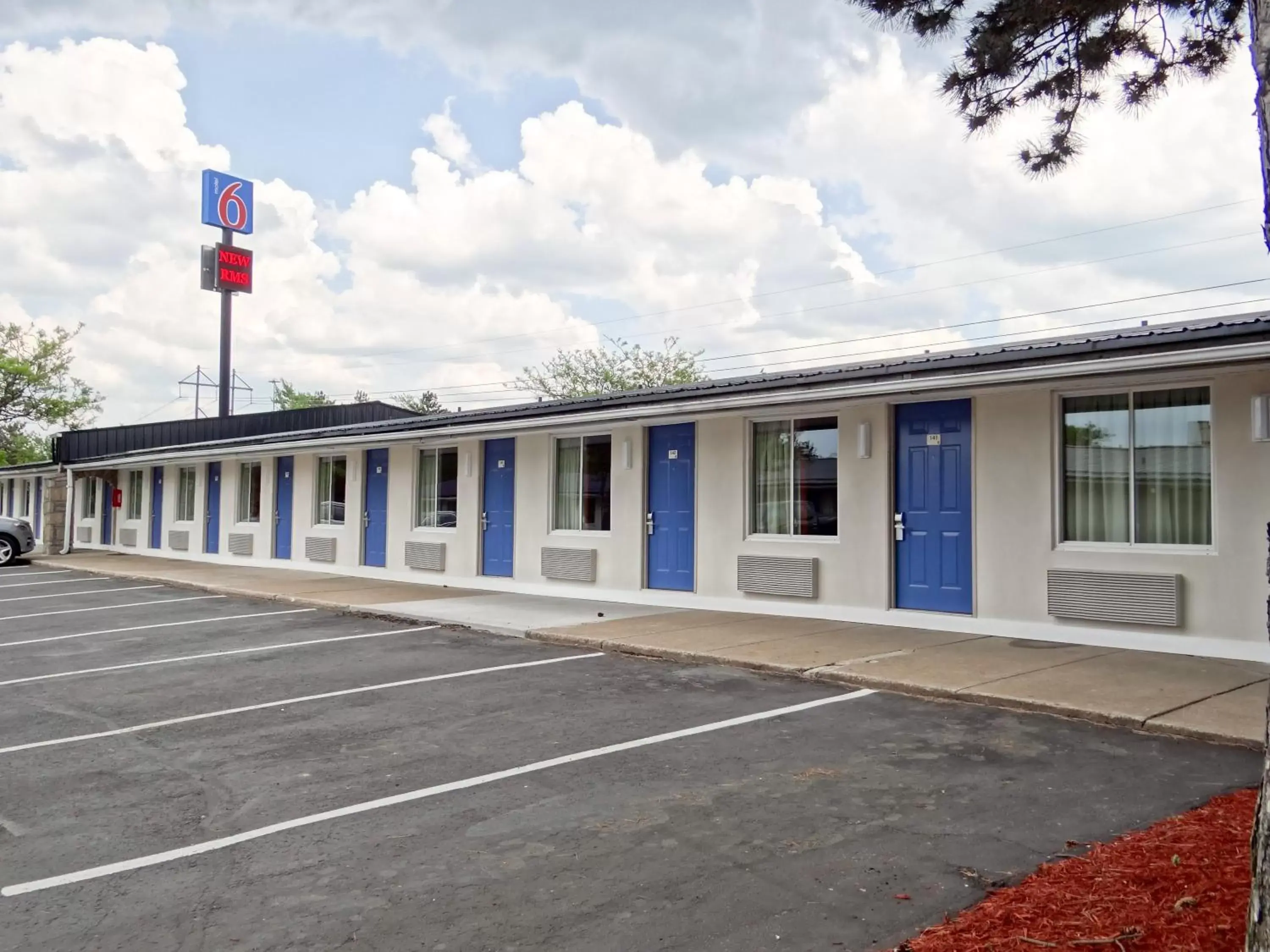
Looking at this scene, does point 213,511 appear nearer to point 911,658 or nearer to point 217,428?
point 217,428

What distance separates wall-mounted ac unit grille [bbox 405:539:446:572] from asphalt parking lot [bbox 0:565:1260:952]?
835 centimetres

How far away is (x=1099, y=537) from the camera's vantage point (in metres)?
9.77

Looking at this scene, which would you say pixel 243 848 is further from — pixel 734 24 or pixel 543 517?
pixel 543 517

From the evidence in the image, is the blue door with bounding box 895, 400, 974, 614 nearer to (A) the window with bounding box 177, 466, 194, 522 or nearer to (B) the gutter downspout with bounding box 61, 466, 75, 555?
(A) the window with bounding box 177, 466, 194, 522

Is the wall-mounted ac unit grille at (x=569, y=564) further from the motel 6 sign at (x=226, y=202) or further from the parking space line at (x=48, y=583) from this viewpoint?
the motel 6 sign at (x=226, y=202)

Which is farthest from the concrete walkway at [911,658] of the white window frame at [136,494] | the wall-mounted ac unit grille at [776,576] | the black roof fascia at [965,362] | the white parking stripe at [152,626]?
the white window frame at [136,494]

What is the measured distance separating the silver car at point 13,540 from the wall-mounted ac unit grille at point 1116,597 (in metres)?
25.4

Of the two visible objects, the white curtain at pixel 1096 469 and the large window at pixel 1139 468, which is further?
the white curtain at pixel 1096 469

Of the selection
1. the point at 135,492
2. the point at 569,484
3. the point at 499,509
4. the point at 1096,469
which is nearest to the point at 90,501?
the point at 135,492

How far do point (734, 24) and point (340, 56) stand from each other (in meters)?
8.78

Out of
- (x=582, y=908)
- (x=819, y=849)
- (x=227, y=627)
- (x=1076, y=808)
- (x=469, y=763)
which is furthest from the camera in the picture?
(x=227, y=627)

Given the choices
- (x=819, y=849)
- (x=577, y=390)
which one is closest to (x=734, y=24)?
(x=819, y=849)

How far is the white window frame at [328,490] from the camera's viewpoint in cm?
1978

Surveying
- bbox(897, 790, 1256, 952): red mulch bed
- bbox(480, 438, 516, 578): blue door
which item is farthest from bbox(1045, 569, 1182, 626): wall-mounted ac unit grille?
bbox(480, 438, 516, 578): blue door
